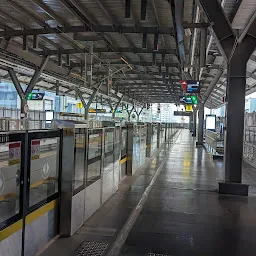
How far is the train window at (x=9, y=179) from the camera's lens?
334 cm

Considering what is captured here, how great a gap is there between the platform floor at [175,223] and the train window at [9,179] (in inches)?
36.6

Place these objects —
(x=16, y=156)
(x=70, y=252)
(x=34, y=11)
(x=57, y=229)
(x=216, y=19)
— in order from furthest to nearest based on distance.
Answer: (x=34, y=11), (x=216, y=19), (x=57, y=229), (x=70, y=252), (x=16, y=156)

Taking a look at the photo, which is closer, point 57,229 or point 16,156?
point 16,156

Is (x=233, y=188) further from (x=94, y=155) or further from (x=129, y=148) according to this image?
(x=94, y=155)

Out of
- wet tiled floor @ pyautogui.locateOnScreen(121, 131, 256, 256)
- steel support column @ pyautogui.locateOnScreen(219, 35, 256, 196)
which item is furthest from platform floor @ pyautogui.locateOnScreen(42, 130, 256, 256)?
steel support column @ pyautogui.locateOnScreen(219, 35, 256, 196)

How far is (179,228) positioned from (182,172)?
5.85 meters

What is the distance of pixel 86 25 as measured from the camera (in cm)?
1012

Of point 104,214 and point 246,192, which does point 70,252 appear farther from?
point 246,192

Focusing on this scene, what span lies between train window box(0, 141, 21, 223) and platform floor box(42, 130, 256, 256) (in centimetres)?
93

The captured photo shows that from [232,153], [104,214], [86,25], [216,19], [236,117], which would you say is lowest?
[104,214]

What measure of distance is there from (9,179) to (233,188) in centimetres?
580

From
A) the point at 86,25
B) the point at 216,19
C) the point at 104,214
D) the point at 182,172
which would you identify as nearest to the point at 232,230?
the point at 104,214

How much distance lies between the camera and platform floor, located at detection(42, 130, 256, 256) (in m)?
4.31

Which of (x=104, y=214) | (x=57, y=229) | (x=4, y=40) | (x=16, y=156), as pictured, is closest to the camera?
(x=16, y=156)
